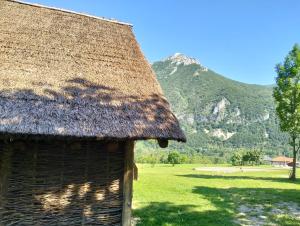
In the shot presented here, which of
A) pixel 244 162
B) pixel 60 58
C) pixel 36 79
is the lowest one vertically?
pixel 244 162

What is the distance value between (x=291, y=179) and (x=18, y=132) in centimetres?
2852

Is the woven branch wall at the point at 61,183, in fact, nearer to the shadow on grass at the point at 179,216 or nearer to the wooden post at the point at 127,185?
the wooden post at the point at 127,185

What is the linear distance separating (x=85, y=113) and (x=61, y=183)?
6.28 feet

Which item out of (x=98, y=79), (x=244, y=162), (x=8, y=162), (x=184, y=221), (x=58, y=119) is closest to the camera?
(x=58, y=119)

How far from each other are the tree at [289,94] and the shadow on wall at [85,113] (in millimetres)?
23462

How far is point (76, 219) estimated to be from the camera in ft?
28.4

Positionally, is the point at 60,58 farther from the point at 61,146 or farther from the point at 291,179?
the point at 291,179

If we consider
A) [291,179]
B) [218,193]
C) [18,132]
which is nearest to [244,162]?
[291,179]

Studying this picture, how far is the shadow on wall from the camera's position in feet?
24.0

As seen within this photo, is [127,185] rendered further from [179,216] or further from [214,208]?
[214,208]

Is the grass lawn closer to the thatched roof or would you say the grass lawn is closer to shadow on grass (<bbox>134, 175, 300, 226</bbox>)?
shadow on grass (<bbox>134, 175, 300, 226</bbox>)

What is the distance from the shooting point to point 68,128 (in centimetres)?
745

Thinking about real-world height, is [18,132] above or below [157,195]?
above

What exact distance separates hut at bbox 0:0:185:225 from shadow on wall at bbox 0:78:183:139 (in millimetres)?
21
